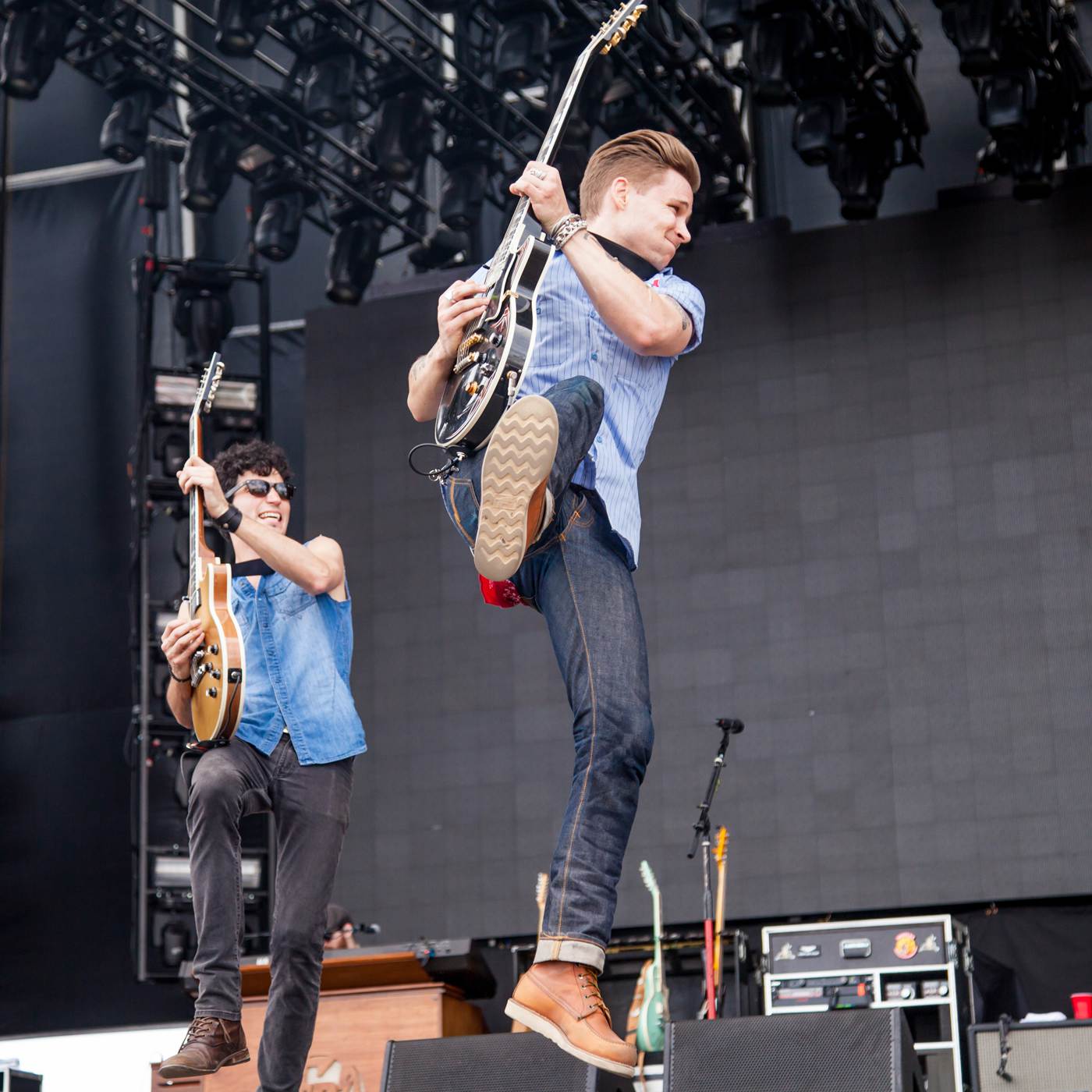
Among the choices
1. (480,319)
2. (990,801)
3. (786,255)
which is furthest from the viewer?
(786,255)

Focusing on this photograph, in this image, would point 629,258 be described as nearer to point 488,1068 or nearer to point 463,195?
point 488,1068

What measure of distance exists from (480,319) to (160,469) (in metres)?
6.72

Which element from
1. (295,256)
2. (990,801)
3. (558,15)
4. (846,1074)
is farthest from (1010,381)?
(846,1074)

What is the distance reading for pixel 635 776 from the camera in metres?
2.78

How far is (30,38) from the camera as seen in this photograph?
8.73 metres

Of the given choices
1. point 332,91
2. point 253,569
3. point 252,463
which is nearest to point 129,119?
point 332,91

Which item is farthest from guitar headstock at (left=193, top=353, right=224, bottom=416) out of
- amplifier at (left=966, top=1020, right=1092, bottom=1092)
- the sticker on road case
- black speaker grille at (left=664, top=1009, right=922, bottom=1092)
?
the sticker on road case

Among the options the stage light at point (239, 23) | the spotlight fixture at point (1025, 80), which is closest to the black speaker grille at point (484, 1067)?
the spotlight fixture at point (1025, 80)

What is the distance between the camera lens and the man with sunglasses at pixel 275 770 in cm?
337

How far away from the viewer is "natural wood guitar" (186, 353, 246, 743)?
11.3ft

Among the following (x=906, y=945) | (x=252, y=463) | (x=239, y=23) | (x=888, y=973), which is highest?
(x=239, y=23)

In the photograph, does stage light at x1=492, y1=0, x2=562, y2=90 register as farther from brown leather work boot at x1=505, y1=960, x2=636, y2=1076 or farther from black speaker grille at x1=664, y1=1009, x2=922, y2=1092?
brown leather work boot at x1=505, y1=960, x2=636, y2=1076

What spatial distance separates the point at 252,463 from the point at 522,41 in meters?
4.98

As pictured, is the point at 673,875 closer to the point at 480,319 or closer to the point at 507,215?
the point at 507,215
